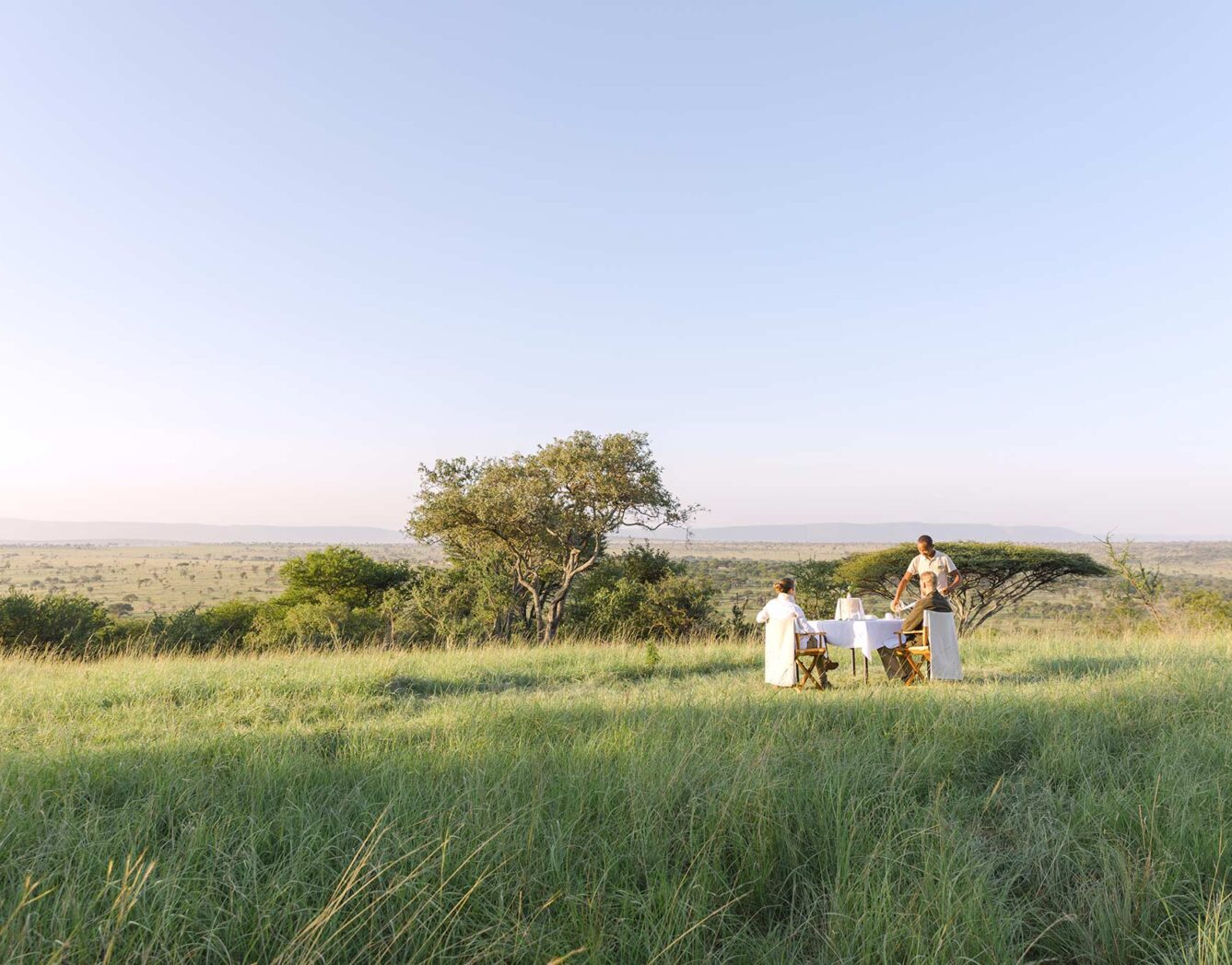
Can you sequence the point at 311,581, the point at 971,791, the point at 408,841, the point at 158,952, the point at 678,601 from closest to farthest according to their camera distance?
1. the point at 158,952
2. the point at 408,841
3. the point at 971,791
4. the point at 678,601
5. the point at 311,581

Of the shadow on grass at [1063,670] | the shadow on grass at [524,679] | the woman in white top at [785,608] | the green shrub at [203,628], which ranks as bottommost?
the green shrub at [203,628]

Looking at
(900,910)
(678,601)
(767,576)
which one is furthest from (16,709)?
(767,576)

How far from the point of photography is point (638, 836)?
284cm

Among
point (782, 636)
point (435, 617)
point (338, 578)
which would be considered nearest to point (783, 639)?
point (782, 636)

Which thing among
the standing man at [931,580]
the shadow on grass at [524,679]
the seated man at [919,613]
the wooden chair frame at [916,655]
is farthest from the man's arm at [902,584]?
the shadow on grass at [524,679]

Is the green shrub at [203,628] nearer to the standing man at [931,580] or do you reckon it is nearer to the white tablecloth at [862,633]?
the white tablecloth at [862,633]

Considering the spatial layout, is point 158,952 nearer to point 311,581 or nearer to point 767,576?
point 311,581

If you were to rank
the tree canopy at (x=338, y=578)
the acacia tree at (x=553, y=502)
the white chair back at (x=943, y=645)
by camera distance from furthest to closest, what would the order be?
the tree canopy at (x=338, y=578)
the acacia tree at (x=553, y=502)
the white chair back at (x=943, y=645)

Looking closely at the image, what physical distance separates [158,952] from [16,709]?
18.1 ft

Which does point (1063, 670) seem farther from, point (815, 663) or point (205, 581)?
point (205, 581)

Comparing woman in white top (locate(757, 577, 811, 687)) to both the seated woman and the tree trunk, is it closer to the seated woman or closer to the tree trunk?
the seated woman

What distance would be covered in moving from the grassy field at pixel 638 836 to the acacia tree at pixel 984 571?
1632cm

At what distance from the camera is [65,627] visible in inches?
778

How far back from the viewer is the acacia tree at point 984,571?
2027 cm
